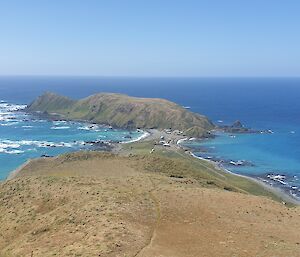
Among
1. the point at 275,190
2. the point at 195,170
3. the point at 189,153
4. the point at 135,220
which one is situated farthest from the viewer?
the point at 189,153

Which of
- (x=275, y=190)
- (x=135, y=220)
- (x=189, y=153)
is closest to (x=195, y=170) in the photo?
(x=275, y=190)

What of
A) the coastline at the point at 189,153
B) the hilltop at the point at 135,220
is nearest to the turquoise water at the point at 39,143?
the coastline at the point at 189,153

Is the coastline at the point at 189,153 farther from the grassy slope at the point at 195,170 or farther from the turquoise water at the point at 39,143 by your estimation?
the turquoise water at the point at 39,143

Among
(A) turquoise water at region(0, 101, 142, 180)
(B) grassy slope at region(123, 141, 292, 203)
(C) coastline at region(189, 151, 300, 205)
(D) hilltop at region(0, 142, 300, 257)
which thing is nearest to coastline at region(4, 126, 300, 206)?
(C) coastline at region(189, 151, 300, 205)

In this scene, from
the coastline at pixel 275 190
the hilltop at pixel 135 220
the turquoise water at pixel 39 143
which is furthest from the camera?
the turquoise water at pixel 39 143

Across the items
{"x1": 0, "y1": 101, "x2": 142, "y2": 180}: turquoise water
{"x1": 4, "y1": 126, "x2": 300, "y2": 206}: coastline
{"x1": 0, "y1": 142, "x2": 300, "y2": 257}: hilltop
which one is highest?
{"x1": 0, "y1": 142, "x2": 300, "y2": 257}: hilltop

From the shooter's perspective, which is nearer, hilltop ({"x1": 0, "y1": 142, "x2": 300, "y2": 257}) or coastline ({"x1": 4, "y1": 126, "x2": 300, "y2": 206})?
hilltop ({"x1": 0, "y1": 142, "x2": 300, "y2": 257})

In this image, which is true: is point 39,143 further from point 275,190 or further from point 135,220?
point 135,220

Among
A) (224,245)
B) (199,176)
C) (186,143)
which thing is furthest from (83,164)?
(186,143)

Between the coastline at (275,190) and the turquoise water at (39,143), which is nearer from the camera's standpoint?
the coastline at (275,190)

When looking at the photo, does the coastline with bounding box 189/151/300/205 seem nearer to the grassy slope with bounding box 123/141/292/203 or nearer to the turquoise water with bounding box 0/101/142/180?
the grassy slope with bounding box 123/141/292/203

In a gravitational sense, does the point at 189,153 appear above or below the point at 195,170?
below

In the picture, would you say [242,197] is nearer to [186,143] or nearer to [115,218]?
[115,218]
